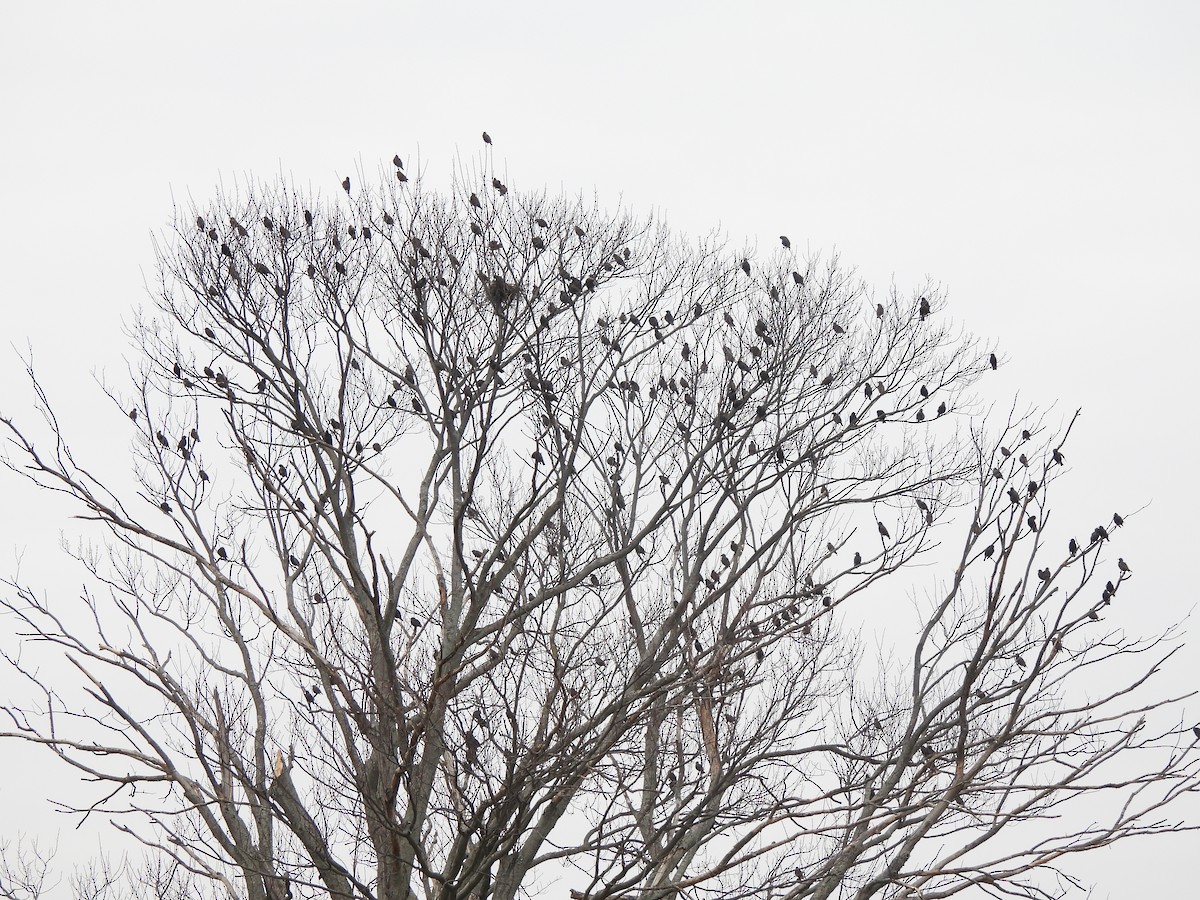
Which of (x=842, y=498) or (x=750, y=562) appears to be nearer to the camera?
(x=750, y=562)

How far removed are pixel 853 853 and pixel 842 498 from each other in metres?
2.86

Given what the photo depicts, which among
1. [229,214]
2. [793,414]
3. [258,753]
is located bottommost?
[258,753]

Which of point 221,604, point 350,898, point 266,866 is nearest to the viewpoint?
point 350,898

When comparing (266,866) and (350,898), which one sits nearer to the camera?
(350,898)

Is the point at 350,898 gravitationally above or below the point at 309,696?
below

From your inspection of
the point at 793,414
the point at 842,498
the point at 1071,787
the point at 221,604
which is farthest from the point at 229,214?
the point at 1071,787

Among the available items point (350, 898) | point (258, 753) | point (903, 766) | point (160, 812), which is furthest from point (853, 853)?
point (258, 753)

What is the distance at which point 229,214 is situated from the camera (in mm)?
8062

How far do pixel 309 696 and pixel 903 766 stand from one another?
3523mm

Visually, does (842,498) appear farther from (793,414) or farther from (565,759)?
(565,759)

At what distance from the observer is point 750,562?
788cm

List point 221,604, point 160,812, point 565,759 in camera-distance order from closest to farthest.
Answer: point 565,759 < point 160,812 < point 221,604

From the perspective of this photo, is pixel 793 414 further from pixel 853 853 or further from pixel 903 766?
pixel 853 853

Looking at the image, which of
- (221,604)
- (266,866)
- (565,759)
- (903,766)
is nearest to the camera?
(565,759)
